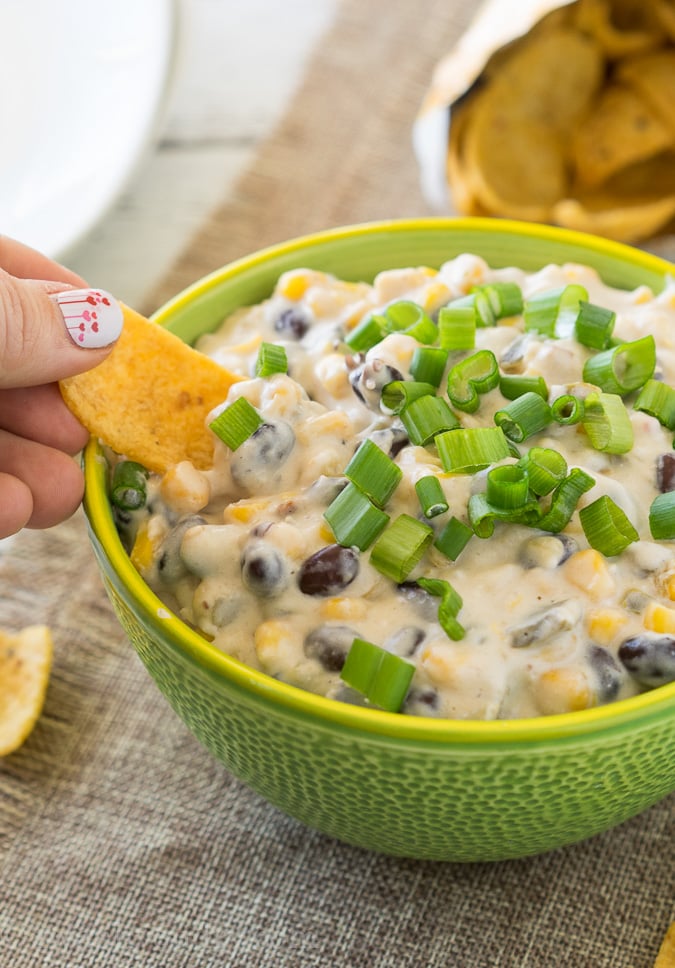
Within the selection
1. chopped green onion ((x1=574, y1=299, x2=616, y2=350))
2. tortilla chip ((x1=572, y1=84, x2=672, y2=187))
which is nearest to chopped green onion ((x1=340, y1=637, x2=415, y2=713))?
chopped green onion ((x1=574, y1=299, x2=616, y2=350))

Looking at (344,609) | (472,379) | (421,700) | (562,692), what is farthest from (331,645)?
(472,379)

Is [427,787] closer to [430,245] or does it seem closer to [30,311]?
[30,311]

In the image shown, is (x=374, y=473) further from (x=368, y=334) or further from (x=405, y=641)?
(x=368, y=334)

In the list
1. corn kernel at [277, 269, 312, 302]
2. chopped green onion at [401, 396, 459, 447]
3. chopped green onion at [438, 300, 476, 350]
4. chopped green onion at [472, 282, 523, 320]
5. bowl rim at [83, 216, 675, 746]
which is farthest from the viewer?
corn kernel at [277, 269, 312, 302]

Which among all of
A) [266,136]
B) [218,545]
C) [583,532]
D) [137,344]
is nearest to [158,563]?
[218,545]

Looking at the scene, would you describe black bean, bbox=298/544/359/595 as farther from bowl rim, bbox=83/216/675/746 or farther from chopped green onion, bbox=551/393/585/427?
chopped green onion, bbox=551/393/585/427

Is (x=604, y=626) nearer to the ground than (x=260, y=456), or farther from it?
farther from it
